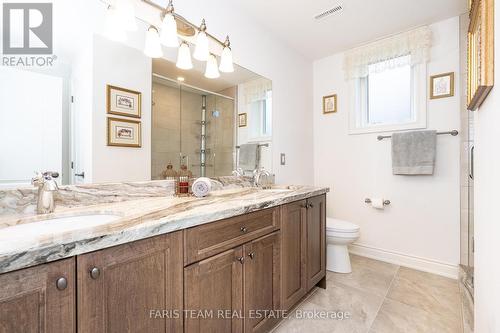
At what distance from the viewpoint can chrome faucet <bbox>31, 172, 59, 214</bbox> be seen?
983mm

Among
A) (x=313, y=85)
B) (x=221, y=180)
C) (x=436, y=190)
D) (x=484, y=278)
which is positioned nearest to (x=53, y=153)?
(x=221, y=180)

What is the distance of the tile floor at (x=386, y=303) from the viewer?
1511mm

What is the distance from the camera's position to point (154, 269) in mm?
827

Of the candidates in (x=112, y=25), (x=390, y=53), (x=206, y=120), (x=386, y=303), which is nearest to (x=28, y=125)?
(x=112, y=25)

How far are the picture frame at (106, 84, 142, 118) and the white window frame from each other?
2.25 metres

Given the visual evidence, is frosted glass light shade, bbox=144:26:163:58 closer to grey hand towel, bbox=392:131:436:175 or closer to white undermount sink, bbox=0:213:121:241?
white undermount sink, bbox=0:213:121:241

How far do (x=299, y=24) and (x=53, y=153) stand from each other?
7.27ft

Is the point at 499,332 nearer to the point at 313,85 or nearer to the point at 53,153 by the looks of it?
the point at 53,153

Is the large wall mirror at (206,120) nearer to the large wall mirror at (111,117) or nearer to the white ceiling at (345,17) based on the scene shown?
the large wall mirror at (111,117)

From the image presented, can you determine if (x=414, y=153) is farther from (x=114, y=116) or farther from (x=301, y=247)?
(x=114, y=116)

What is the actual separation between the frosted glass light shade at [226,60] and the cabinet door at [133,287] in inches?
55.8

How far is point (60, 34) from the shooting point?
1.13m

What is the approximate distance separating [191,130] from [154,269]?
106 centimetres

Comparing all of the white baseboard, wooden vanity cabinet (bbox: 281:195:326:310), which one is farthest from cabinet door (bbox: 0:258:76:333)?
the white baseboard
